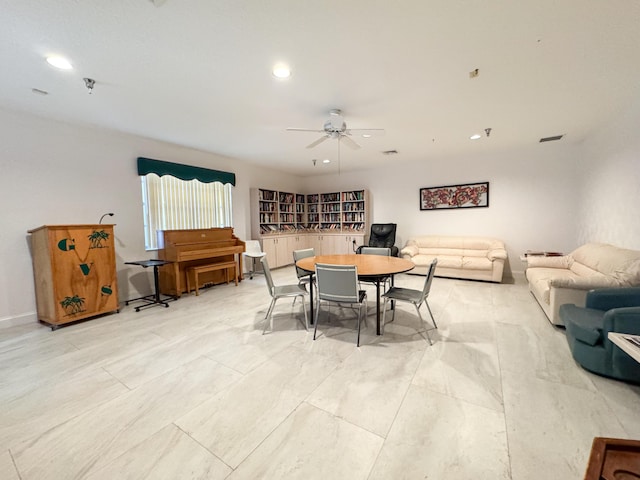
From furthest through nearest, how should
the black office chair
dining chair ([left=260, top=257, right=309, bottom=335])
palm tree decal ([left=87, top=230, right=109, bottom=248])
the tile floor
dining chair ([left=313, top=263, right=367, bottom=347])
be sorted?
the black office chair
palm tree decal ([left=87, top=230, right=109, bottom=248])
dining chair ([left=260, top=257, right=309, bottom=335])
dining chair ([left=313, top=263, right=367, bottom=347])
the tile floor

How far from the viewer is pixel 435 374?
2.08m

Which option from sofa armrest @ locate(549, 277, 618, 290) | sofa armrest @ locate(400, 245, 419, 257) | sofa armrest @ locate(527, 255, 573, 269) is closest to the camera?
sofa armrest @ locate(549, 277, 618, 290)

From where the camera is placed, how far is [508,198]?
5.40 m

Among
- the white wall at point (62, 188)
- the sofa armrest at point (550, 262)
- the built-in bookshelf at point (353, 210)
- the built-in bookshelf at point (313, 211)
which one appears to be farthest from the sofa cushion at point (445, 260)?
the white wall at point (62, 188)

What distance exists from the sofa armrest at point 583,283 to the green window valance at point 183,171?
533cm

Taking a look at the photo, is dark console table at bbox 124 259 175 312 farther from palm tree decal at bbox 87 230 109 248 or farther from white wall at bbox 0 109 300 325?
palm tree decal at bbox 87 230 109 248

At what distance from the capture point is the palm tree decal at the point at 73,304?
10.2ft

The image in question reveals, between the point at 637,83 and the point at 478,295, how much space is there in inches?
114

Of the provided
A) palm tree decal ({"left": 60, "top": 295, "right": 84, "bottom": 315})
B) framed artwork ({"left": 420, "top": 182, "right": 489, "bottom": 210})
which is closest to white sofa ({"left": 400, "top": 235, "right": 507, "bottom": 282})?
framed artwork ({"left": 420, "top": 182, "right": 489, "bottom": 210})

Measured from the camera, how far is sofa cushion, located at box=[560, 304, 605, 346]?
201cm

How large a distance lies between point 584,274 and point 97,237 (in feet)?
20.3

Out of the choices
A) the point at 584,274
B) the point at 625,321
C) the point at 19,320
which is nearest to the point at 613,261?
the point at 584,274

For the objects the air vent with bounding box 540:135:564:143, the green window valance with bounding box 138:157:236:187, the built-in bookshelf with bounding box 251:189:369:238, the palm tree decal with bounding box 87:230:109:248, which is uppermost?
the air vent with bounding box 540:135:564:143

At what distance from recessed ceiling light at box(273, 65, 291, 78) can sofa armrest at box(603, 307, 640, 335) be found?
310 centimetres
